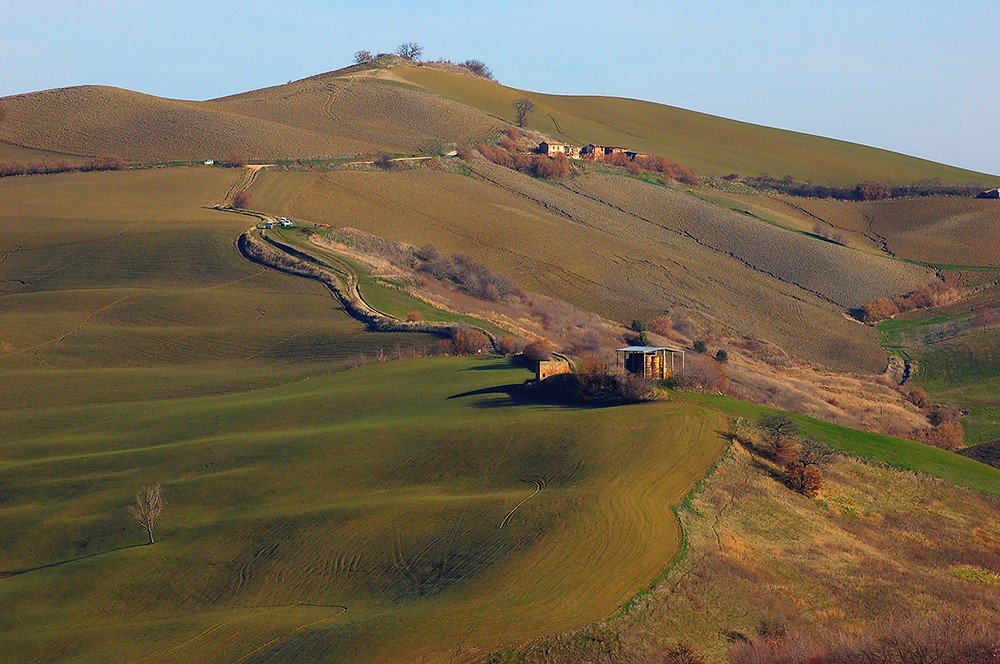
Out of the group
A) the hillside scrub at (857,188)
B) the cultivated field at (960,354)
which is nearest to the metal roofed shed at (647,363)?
the cultivated field at (960,354)

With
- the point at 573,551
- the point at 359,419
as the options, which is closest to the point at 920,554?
the point at 573,551

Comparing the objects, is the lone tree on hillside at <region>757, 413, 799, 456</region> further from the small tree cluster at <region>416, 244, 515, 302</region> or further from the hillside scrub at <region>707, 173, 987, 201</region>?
the hillside scrub at <region>707, 173, 987, 201</region>

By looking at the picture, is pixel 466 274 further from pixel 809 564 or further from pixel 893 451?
pixel 809 564

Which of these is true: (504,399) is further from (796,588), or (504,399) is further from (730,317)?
(730,317)

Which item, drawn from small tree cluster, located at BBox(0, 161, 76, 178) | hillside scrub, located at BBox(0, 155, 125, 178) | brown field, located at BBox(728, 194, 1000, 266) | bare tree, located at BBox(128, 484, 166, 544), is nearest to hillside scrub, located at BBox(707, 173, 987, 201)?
brown field, located at BBox(728, 194, 1000, 266)

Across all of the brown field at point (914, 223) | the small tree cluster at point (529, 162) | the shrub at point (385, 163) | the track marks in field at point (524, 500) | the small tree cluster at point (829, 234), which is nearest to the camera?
the track marks in field at point (524, 500)

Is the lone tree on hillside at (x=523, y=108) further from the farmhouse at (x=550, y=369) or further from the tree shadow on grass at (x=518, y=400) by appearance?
the tree shadow on grass at (x=518, y=400)
